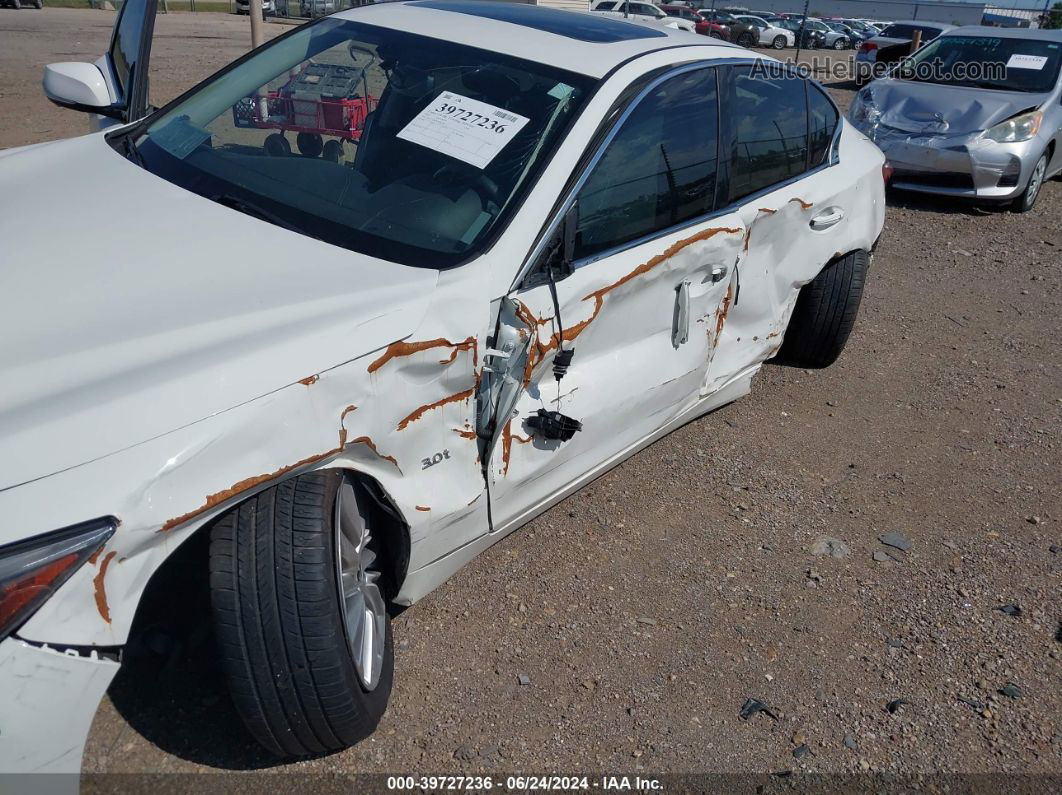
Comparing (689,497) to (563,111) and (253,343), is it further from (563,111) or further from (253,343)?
(253,343)

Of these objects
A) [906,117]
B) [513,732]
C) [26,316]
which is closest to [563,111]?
[26,316]

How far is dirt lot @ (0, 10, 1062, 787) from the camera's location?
248cm

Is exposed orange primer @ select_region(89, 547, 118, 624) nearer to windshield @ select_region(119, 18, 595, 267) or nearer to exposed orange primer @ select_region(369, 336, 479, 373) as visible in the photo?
exposed orange primer @ select_region(369, 336, 479, 373)

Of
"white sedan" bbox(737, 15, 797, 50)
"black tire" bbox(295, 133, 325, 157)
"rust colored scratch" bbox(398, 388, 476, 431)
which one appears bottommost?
"white sedan" bbox(737, 15, 797, 50)

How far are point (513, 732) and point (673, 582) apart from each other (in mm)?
900

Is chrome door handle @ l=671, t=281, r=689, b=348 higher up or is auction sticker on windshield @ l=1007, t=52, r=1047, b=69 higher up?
chrome door handle @ l=671, t=281, r=689, b=348

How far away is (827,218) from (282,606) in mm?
2892

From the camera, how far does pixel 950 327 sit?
18.7 ft

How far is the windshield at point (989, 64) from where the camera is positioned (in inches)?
336

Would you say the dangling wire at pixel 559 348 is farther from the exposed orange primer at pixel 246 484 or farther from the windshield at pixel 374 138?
the exposed orange primer at pixel 246 484

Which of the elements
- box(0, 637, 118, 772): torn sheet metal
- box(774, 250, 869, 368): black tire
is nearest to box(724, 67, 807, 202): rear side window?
box(774, 250, 869, 368): black tire

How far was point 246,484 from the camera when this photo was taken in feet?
6.21

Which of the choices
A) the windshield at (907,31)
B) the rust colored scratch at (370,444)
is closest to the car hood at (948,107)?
the rust colored scratch at (370,444)

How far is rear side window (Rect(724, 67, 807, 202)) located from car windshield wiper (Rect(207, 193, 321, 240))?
1.60 meters
